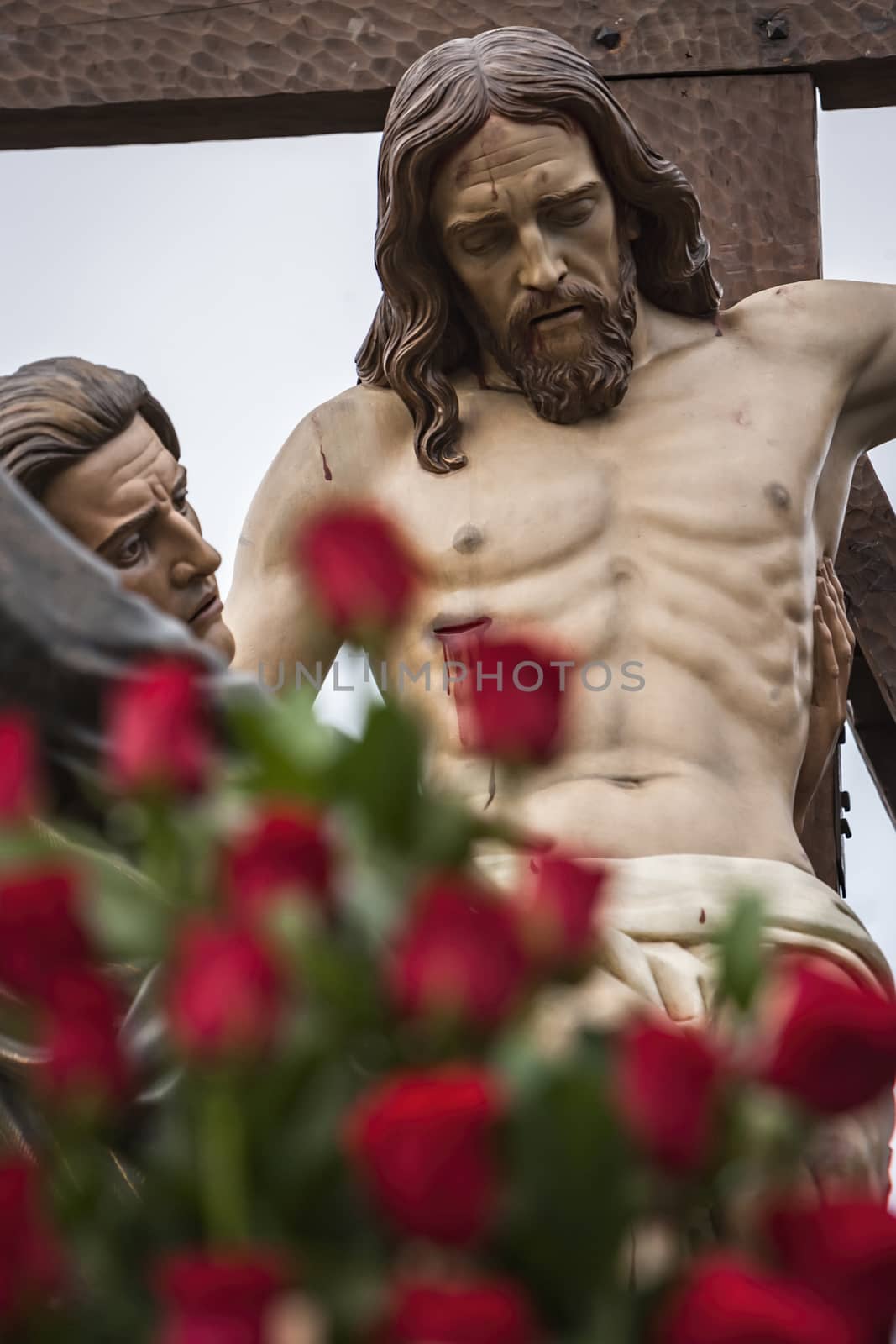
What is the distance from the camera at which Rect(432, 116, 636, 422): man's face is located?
381 centimetres

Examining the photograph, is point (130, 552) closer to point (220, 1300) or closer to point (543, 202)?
point (543, 202)

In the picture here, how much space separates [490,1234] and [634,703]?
2.50 metres

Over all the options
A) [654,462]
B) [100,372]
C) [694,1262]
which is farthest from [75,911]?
[654,462]

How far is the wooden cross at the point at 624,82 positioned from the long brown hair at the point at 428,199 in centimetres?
38

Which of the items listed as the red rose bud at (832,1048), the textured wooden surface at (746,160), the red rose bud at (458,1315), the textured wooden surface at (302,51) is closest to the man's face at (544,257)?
the textured wooden surface at (746,160)

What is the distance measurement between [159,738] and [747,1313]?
363mm

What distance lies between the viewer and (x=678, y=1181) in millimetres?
1169

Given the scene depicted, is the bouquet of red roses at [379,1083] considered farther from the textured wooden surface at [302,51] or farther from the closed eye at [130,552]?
the textured wooden surface at [302,51]

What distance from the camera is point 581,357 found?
394 cm

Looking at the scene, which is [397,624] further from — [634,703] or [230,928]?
[634,703]

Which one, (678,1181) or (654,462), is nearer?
(678,1181)

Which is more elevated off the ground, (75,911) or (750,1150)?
(75,911)

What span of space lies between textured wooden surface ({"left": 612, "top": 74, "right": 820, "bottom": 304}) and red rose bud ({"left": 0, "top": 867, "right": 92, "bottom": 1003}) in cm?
342

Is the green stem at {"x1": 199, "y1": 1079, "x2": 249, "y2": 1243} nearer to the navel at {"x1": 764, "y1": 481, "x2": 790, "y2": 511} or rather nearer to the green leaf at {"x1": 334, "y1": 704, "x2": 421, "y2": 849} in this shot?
the green leaf at {"x1": 334, "y1": 704, "x2": 421, "y2": 849}
